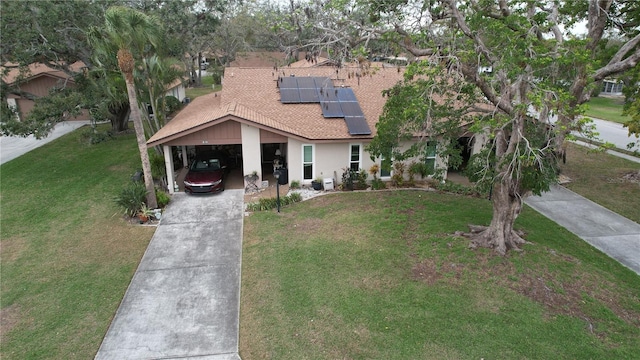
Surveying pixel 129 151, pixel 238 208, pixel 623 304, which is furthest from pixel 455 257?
pixel 129 151

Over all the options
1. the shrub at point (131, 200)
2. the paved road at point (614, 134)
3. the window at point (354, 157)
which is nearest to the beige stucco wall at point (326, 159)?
the window at point (354, 157)

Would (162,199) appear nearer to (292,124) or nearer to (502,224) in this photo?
(292,124)

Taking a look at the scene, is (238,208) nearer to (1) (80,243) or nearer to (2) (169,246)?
(2) (169,246)

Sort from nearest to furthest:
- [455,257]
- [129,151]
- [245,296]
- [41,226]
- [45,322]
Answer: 1. [45,322]
2. [245,296]
3. [455,257]
4. [41,226]
5. [129,151]

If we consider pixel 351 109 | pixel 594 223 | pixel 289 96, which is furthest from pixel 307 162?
pixel 594 223

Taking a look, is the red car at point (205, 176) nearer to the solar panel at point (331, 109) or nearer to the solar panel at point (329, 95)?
the solar panel at point (331, 109)

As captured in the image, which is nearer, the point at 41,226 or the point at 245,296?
the point at 245,296
